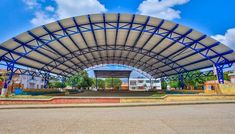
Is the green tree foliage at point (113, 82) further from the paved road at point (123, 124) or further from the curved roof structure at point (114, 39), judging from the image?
the paved road at point (123, 124)

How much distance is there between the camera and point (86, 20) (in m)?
A: 21.3

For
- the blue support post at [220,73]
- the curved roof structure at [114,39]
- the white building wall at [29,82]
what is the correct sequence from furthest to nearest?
the white building wall at [29,82]
the blue support post at [220,73]
the curved roof structure at [114,39]

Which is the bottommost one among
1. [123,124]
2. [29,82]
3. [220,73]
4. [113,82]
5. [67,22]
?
[123,124]

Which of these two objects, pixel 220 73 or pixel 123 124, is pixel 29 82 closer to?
pixel 220 73

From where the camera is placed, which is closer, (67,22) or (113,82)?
(67,22)

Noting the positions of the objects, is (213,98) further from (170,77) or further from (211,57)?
(170,77)

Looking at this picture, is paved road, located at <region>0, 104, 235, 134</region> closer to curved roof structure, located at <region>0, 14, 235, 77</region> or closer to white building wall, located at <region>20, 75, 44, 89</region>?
curved roof structure, located at <region>0, 14, 235, 77</region>

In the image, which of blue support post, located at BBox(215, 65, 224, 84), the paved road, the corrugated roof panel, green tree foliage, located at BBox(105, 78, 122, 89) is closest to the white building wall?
green tree foliage, located at BBox(105, 78, 122, 89)

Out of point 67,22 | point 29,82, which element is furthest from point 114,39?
point 29,82

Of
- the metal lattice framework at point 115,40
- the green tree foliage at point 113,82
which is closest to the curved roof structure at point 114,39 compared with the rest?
the metal lattice framework at point 115,40

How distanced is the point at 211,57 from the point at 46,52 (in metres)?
29.0

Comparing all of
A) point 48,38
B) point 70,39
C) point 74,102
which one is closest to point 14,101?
point 74,102

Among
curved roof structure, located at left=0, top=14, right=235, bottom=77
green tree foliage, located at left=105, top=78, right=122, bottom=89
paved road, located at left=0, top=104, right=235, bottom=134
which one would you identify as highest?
curved roof structure, located at left=0, top=14, right=235, bottom=77

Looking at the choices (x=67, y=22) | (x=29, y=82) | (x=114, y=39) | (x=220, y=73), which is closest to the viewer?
(x=67, y=22)
